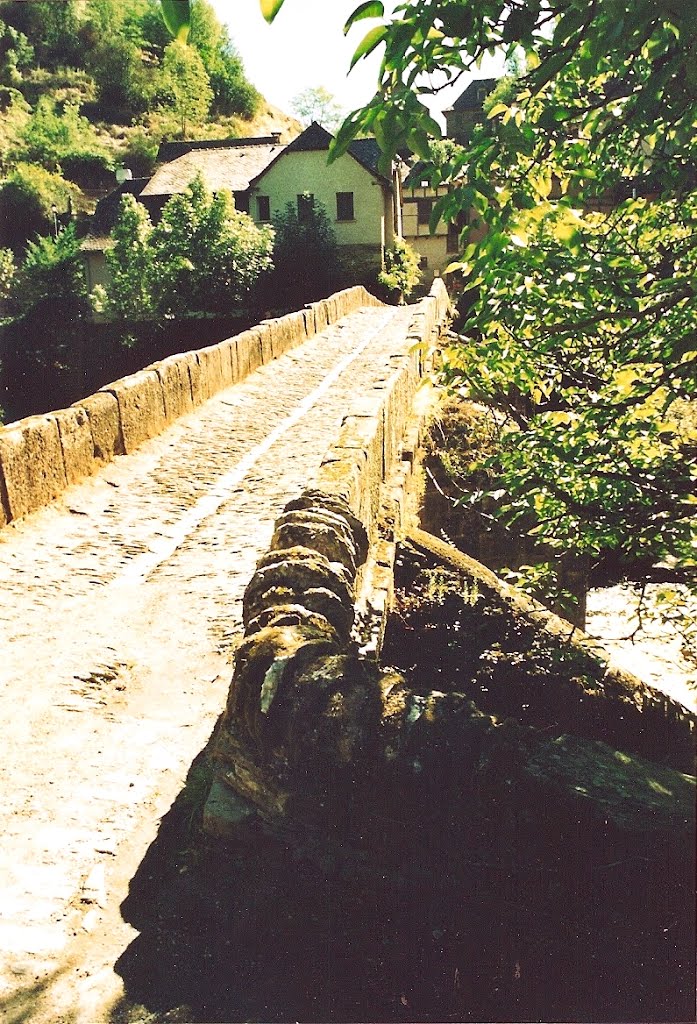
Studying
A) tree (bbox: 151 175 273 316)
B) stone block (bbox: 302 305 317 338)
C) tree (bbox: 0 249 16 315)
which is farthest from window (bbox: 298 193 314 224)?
stone block (bbox: 302 305 317 338)

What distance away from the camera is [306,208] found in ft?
122

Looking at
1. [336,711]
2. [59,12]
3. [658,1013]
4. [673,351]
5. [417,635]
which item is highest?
[59,12]

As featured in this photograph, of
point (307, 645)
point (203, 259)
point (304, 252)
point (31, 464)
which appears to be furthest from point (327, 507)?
point (304, 252)

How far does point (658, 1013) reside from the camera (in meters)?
2.02

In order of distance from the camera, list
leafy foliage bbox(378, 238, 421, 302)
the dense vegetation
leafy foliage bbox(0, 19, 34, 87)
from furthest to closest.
→ leafy foliage bbox(0, 19, 34, 87)
the dense vegetation
leafy foliage bbox(378, 238, 421, 302)

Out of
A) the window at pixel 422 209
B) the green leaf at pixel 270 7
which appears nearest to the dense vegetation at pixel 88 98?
the window at pixel 422 209

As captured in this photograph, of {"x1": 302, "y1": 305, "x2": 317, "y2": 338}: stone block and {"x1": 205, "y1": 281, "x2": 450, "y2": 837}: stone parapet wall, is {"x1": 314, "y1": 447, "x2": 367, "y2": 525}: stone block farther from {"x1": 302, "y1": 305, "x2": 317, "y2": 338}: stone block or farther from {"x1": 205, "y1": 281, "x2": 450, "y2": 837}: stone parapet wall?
{"x1": 302, "y1": 305, "x2": 317, "y2": 338}: stone block

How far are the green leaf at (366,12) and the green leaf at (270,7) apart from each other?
Answer: 22.9 inches

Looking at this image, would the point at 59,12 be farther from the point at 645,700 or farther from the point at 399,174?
the point at 645,700

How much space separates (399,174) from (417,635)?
1449 inches

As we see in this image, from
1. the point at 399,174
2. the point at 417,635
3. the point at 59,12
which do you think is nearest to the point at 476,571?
the point at 417,635

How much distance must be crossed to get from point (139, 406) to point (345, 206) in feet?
98.2

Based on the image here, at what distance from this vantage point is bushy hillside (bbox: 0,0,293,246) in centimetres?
5747

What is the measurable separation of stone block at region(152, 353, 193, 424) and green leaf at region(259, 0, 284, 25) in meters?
8.86
